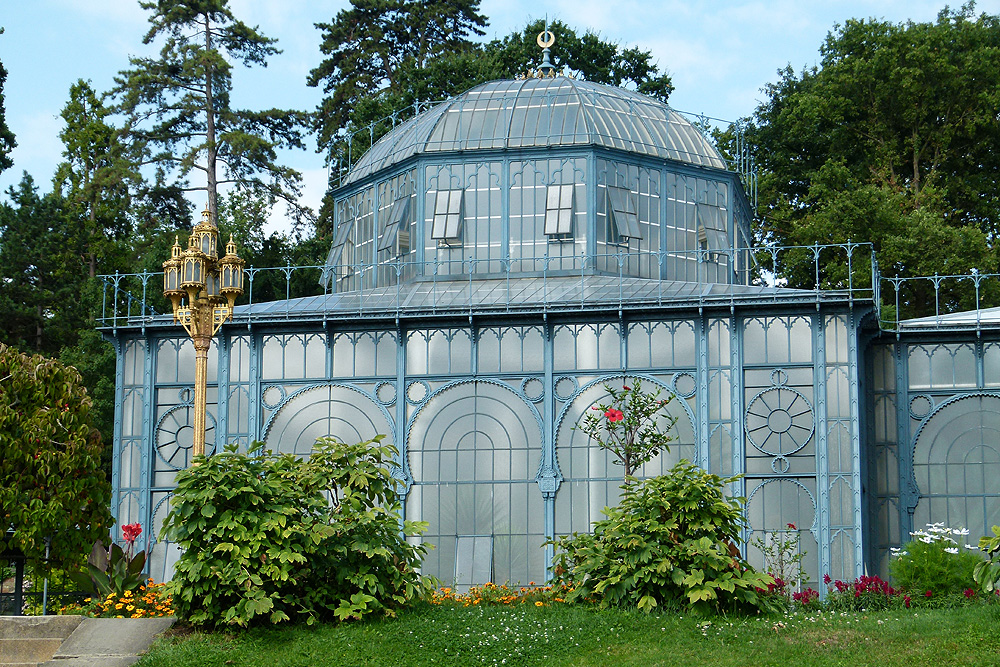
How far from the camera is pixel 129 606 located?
690 inches

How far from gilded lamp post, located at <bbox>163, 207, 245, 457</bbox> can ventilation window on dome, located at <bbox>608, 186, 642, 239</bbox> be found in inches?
437

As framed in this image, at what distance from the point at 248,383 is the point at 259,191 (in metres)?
22.4

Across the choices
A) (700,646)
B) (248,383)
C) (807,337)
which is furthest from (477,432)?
(700,646)

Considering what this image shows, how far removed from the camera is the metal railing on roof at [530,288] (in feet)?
78.0

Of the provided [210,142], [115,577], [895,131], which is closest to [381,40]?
[210,142]

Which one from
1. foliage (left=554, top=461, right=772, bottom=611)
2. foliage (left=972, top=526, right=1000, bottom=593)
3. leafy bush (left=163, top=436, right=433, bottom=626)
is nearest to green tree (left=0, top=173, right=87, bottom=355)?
leafy bush (left=163, top=436, right=433, bottom=626)

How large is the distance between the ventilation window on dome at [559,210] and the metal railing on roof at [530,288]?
62cm

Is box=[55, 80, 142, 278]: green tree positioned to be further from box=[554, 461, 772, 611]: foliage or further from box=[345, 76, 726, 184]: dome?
box=[554, 461, 772, 611]: foliage

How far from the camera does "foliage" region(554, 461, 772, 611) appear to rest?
1592 centimetres

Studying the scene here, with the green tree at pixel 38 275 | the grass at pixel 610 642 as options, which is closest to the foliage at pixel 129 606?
the grass at pixel 610 642

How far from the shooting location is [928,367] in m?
24.8

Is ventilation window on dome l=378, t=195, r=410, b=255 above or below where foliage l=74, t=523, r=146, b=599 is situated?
above

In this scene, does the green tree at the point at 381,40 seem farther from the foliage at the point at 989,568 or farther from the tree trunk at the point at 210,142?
the foliage at the point at 989,568

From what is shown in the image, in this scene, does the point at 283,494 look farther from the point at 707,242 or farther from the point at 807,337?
the point at 707,242
